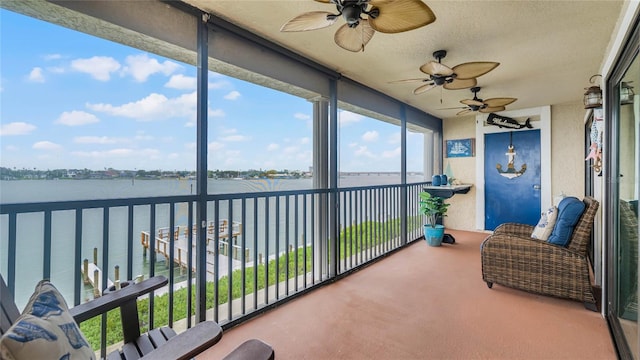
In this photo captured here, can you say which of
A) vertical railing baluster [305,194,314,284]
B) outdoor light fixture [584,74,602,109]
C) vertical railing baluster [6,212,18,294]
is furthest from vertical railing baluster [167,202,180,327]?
outdoor light fixture [584,74,602,109]

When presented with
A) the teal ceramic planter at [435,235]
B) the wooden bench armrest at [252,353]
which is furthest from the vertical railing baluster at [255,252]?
the teal ceramic planter at [435,235]

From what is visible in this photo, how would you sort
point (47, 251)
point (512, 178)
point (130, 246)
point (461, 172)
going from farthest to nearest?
point (461, 172) → point (512, 178) → point (130, 246) → point (47, 251)

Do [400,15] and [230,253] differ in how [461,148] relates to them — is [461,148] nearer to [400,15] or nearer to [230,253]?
[400,15]

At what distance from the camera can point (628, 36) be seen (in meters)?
1.75

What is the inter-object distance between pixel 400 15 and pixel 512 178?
481cm

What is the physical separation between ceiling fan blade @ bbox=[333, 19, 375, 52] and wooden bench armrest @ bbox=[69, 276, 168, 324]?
1.87m

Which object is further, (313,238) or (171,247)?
(313,238)

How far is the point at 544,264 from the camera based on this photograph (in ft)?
8.66

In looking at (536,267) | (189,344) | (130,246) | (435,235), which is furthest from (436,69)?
(435,235)

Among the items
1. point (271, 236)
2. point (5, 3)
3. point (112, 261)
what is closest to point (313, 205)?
point (271, 236)

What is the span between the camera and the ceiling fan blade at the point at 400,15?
1544 mm

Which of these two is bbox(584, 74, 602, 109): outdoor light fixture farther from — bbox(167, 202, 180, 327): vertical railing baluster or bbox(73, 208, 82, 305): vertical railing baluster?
bbox(73, 208, 82, 305): vertical railing baluster

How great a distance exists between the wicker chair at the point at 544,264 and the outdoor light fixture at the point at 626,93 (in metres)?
0.97

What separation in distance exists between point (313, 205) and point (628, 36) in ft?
8.69
